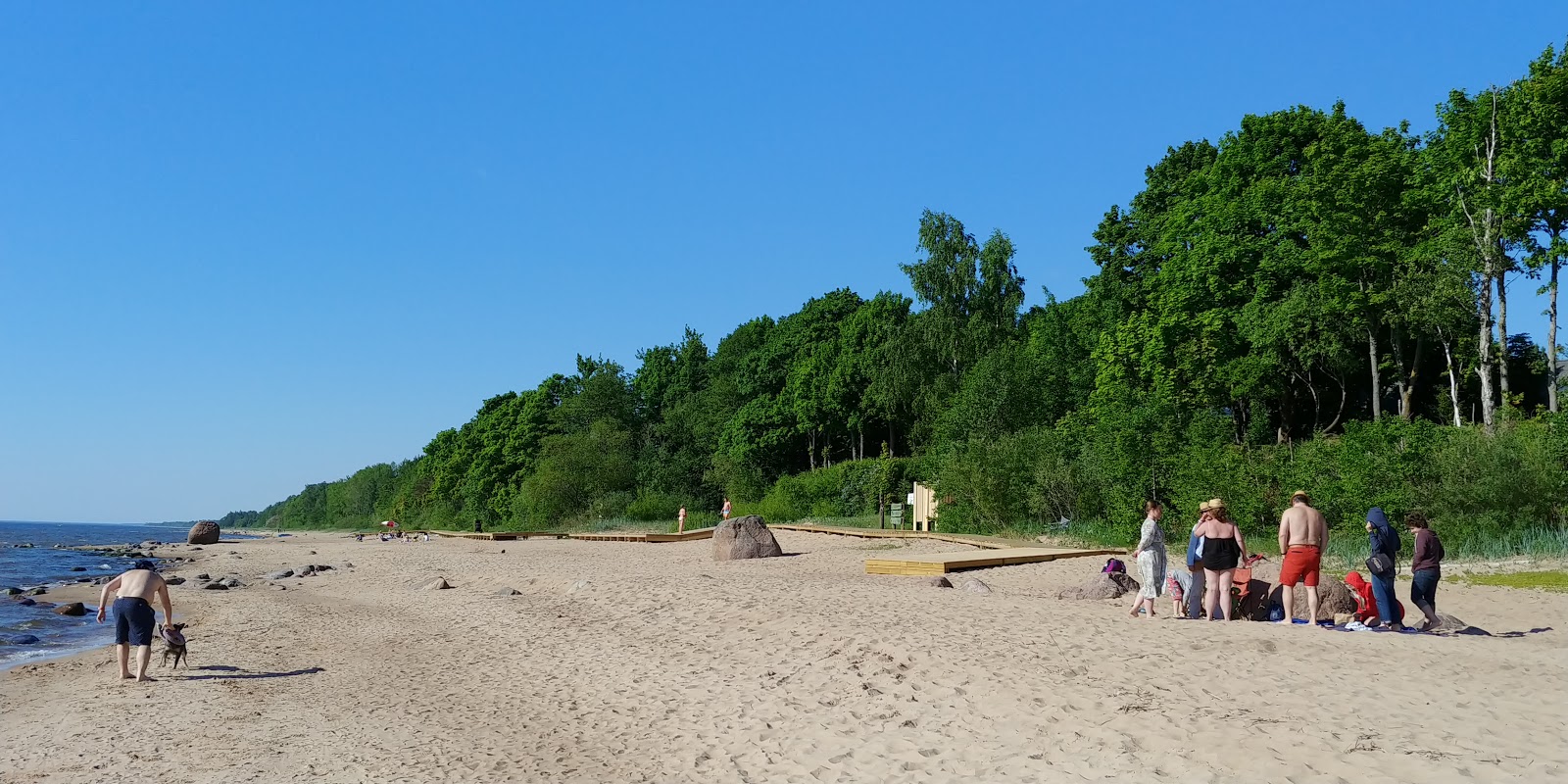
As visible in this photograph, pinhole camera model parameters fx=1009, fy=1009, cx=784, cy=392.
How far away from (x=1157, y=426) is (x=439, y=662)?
22.3 meters

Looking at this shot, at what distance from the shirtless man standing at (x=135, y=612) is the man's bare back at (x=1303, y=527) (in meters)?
13.6

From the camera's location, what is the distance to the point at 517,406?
85375mm

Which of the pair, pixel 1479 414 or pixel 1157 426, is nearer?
pixel 1157 426

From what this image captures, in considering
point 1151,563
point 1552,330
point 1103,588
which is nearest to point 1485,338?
point 1552,330

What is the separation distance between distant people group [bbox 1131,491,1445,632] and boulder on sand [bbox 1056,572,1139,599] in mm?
2403

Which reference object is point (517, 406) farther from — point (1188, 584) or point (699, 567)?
point (1188, 584)

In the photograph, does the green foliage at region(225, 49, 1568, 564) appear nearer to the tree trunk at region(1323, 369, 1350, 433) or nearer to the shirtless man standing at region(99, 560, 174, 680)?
the tree trunk at region(1323, 369, 1350, 433)

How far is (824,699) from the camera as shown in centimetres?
920

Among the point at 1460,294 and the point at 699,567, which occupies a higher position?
the point at 1460,294

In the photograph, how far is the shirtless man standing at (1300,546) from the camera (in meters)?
12.5

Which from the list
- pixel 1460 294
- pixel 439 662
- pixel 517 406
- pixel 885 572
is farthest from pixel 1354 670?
pixel 517 406

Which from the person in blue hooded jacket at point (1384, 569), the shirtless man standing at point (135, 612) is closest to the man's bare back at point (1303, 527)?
the person in blue hooded jacket at point (1384, 569)

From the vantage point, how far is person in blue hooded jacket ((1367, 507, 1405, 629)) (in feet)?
40.6

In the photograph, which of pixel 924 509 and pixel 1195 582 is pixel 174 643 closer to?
pixel 1195 582
